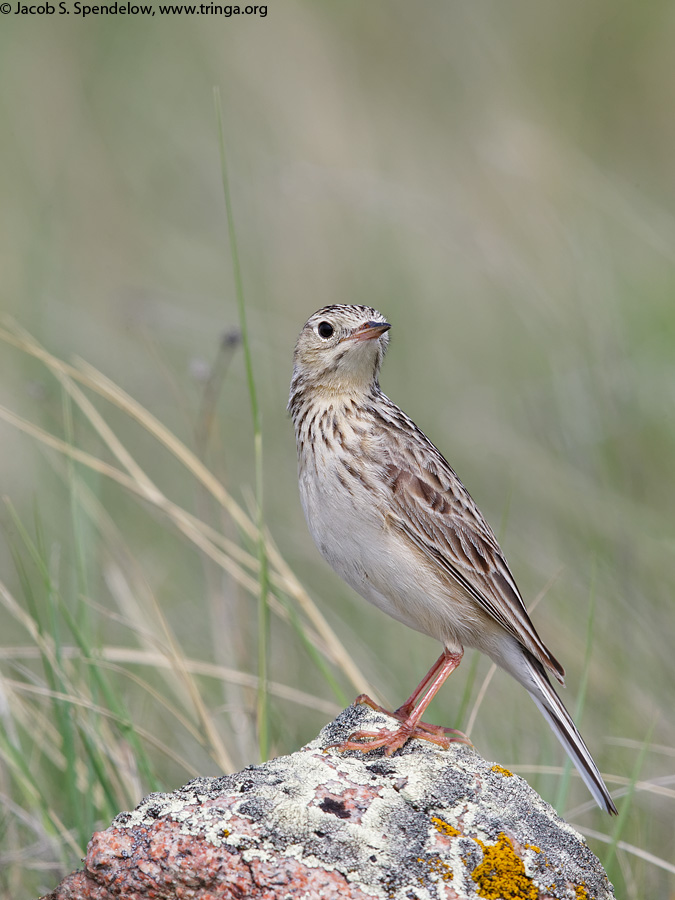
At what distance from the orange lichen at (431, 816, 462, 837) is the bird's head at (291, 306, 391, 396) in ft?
8.42

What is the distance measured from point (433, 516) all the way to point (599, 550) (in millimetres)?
2712

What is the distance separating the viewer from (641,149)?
540 inches

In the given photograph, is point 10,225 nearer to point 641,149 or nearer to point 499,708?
point 641,149

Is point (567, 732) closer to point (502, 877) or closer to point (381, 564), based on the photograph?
point (381, 564)

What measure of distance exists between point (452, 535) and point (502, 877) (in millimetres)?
2118

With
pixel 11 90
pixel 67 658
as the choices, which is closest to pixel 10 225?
pixel 11 90

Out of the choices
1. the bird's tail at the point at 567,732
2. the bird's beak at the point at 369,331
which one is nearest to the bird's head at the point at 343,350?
the bird's beak at the point at 369,331

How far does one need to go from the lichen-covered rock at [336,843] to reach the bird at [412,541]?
1188 millimetres

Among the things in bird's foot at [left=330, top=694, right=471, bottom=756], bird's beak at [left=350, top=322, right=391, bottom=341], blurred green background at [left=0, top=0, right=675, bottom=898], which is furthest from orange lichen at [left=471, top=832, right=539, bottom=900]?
bird's beak at [left=350, top=322, right=391, bottom=341]

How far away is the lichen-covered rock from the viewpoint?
366 cm

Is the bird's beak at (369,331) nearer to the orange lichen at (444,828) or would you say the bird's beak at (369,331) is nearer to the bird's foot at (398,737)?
the bird's foot at (398,737)

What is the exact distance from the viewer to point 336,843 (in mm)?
3803

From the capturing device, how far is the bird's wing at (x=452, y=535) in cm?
558

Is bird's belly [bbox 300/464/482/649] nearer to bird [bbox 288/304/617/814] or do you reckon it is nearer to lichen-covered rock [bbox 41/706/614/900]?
bird [bbox 288/304/617/814]
